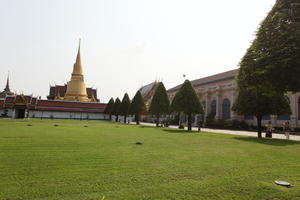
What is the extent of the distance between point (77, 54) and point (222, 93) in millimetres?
65597

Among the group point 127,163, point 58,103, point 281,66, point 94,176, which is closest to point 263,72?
point 281,66

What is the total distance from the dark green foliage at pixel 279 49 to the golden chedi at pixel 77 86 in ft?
268

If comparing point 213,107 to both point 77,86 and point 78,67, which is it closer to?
point 77,86

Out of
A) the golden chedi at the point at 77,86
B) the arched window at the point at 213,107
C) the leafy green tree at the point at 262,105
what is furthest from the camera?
the golden chedi at the point at 77,86

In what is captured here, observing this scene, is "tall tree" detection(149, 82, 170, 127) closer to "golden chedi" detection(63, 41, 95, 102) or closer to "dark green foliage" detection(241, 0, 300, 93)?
"dark green foliage" detection(241, 0, 300, 93)

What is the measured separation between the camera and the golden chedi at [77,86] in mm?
85250

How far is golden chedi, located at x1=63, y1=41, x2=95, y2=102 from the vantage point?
Answer: 85.2 metres

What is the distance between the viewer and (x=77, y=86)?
87.9m

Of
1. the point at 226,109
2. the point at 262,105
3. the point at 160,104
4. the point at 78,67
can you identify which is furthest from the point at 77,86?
the point at 262,105

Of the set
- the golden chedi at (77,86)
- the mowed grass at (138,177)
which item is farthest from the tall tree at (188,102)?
the golden chedi at (77,86)

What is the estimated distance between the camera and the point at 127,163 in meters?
7.10

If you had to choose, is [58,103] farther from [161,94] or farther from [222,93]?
[222,93]

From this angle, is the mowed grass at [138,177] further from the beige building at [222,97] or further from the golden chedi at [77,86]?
the golden chedi at [77,86]

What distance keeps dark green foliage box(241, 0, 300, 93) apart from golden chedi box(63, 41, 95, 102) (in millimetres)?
81672
